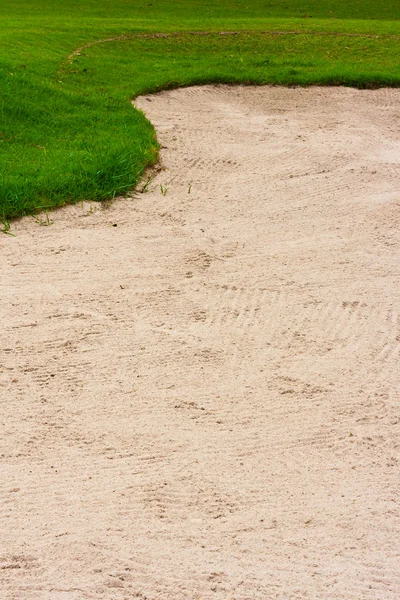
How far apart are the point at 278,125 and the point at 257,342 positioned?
4.82m

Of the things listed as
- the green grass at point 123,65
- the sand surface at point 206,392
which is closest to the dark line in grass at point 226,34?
the green grass at point 123,65

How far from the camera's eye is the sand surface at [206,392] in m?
3.32

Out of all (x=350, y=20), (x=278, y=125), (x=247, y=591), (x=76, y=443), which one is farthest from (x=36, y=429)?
(x=350, y=20)

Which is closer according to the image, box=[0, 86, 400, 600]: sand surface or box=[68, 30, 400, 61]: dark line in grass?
box=[0, 86, 400, 600]: sand surface

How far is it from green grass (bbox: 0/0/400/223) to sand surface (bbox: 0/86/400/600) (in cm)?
53

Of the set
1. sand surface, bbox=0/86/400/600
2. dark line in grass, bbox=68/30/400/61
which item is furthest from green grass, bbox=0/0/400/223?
sand surface, bbox=0/86/400/600

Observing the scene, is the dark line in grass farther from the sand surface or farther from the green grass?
the sand surface

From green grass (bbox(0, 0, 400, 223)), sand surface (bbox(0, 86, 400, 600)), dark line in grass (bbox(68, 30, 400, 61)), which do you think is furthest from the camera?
dark line in grass (bbox(68, 30, 400, 61))

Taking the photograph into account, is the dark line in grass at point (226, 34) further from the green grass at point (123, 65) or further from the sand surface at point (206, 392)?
the sand surface at point (206, 392)

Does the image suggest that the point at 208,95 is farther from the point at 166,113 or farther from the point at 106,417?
the point at 106,417

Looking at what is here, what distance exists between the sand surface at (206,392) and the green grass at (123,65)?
53 centimetres

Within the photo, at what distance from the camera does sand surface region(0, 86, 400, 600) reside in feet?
10.9

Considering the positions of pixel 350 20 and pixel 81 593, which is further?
pixel 350 20

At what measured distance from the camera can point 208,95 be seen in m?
10.1
